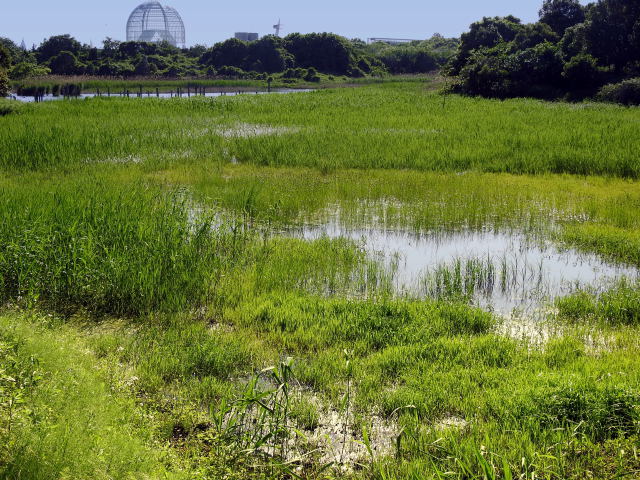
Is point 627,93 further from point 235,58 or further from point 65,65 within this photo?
point 235,58

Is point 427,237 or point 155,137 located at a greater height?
point 155,137

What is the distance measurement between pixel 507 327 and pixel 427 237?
10.5 feet

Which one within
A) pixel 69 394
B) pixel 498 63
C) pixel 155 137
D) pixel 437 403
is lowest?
pixel 437 403

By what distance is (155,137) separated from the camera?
51.3ft

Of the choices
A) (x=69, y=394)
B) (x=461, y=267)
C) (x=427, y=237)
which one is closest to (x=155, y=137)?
(x=427, y=237)

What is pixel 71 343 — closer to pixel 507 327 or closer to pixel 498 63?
pixel 507 327

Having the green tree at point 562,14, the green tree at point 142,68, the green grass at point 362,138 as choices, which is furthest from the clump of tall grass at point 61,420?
the green tree at point 142,68

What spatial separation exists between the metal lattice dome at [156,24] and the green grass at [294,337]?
9202cm

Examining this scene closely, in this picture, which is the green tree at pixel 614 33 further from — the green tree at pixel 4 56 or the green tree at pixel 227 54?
the green tree at pixel 227 54

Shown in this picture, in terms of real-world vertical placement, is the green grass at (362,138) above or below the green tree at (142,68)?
below

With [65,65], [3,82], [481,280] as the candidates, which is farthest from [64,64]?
[481,280]

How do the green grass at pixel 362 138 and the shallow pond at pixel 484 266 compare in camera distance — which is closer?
the shallow pond at pixel 484 266

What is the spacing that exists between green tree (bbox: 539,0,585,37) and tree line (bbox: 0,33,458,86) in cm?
2465

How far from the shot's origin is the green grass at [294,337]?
10.7 feet
